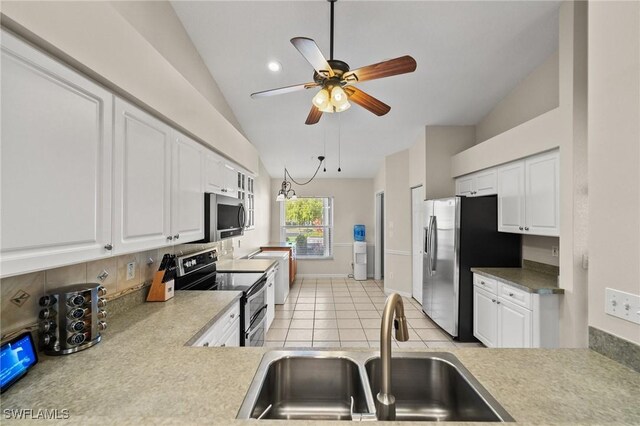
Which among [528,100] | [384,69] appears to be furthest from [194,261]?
Result: [528,100]

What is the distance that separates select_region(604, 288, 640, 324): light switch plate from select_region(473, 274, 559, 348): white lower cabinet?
5.05 ft

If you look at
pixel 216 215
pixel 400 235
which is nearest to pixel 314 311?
pixel 400 235

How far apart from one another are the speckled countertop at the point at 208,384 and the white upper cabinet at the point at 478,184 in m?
2.60

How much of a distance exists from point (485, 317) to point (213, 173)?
3.17 m

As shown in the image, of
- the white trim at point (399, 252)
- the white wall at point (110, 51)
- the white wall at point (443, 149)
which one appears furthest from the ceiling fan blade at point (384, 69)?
the white trim at point (399, 252)

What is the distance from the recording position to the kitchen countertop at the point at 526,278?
7.51ft

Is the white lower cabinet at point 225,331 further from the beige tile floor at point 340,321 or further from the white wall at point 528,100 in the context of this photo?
the white wall at point 528,100

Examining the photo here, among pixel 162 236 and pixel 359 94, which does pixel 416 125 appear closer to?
pixel 359 94

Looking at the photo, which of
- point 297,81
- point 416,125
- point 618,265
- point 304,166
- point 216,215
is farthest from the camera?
point 304,166

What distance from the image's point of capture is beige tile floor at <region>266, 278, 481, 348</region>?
3.25 m

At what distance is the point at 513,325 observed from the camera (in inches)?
99.5

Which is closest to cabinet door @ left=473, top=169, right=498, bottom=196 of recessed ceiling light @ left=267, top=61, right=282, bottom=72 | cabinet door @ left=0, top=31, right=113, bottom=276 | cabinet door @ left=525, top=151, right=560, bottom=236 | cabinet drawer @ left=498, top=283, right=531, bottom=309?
cabinet door @ left=525, top=151, right=560, bottom=236

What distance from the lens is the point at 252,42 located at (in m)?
2.71

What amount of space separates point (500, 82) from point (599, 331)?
3220 millimetres
